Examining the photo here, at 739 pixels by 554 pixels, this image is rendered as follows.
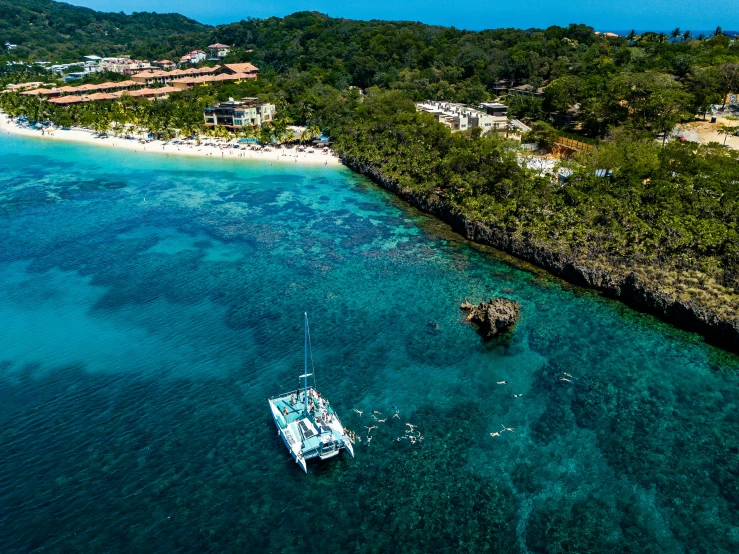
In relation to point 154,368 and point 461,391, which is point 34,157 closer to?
point 154,368

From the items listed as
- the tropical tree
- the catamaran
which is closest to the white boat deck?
the catamaran

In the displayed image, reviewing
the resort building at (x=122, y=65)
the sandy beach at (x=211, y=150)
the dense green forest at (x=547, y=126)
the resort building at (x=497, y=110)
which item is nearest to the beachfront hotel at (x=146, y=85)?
the dense green forest at (x=547, y=126)

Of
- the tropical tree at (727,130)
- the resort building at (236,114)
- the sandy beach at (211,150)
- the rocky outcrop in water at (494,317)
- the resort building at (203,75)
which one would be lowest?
the rocky outcrop in water at (494,317)

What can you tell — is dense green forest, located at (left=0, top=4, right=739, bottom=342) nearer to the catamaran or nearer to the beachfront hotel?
the beachfront hotel

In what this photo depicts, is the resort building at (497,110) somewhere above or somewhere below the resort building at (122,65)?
below

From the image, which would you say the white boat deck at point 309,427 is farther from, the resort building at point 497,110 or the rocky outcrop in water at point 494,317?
the resort building at point 497,110

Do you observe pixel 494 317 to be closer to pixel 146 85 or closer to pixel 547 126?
pixel 547 126
